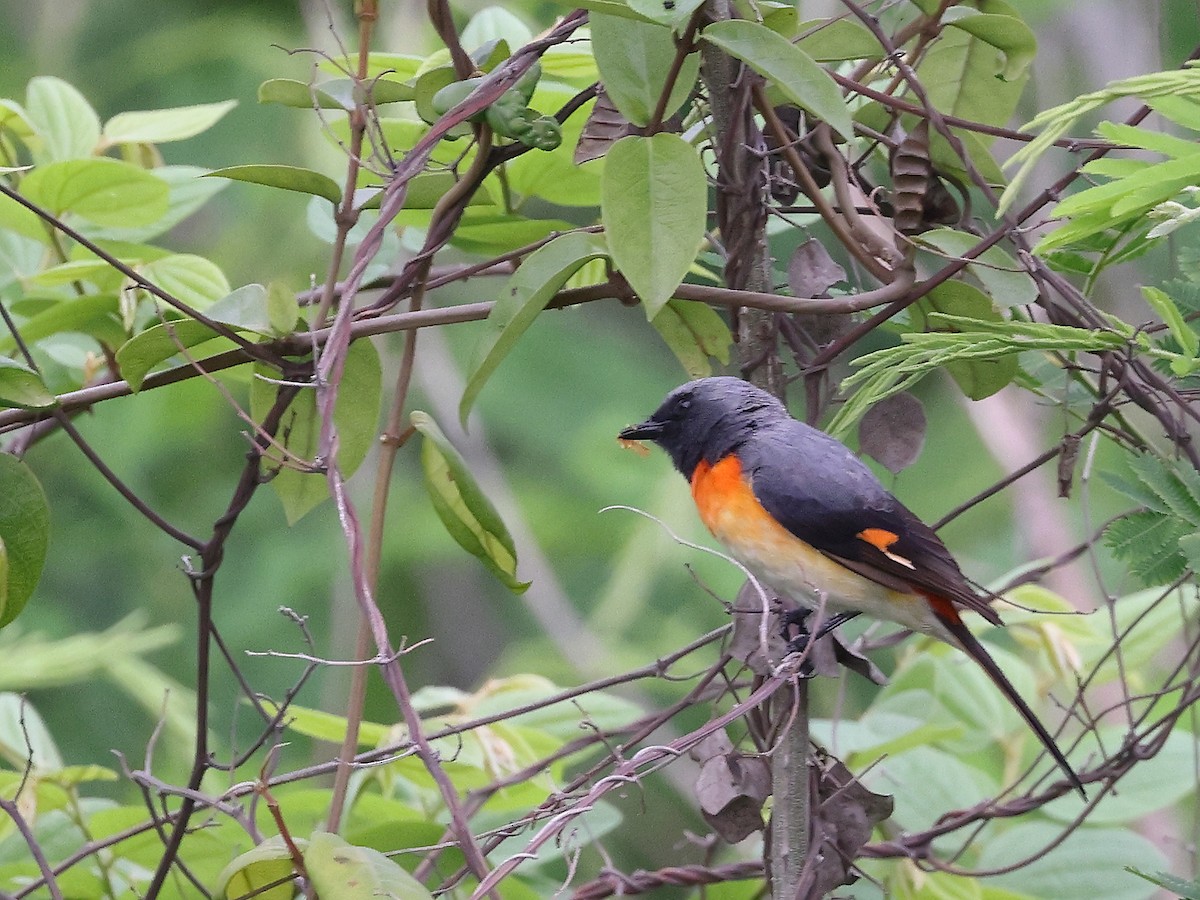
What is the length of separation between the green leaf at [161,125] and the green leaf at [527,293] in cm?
90

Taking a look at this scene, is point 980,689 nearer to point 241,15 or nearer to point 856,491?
point 856,491

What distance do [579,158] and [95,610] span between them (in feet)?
15.9

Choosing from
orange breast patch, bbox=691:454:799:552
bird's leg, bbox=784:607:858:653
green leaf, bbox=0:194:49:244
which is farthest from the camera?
green leaf, bbox=0:194:49:244

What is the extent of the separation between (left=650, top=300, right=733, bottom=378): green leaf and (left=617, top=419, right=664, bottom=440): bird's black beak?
1.03 feet

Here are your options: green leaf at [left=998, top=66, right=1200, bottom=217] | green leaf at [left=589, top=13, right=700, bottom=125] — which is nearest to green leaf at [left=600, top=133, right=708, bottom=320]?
green leaf at [left=589, top=13, right=700, bottom=125]

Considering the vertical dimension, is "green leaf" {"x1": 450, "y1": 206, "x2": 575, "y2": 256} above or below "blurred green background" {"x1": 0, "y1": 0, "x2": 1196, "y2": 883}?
above

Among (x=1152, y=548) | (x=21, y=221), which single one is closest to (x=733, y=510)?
(x=1152, y=548)

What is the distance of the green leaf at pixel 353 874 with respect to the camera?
1.07 m

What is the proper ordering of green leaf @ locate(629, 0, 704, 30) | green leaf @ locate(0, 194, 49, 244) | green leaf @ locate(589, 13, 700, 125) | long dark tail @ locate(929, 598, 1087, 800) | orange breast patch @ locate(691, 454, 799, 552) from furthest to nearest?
green leaf @ locate(0, 194, 49, 244)
orange breast patch @ locate(691, 454, 799, 552)
long dark tail @ locate(929, 598, 1087, 800)
green leaf @ locate(589, 13, 700, 125)
green leaf @ locate(629, 0, 704, 30)

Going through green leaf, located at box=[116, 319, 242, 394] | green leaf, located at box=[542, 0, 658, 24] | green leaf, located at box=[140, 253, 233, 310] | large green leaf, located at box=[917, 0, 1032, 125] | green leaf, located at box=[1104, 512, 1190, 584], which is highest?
green leaf, located at box=[542, 0, 658, 24]

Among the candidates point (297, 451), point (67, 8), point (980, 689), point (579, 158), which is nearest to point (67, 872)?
point (297, 451)

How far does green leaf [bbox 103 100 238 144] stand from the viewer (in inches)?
80.9

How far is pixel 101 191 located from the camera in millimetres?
1911

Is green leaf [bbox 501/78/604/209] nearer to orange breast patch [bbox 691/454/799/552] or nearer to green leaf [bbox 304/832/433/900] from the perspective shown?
orange breast patch [bbox 691/454/799/552]
